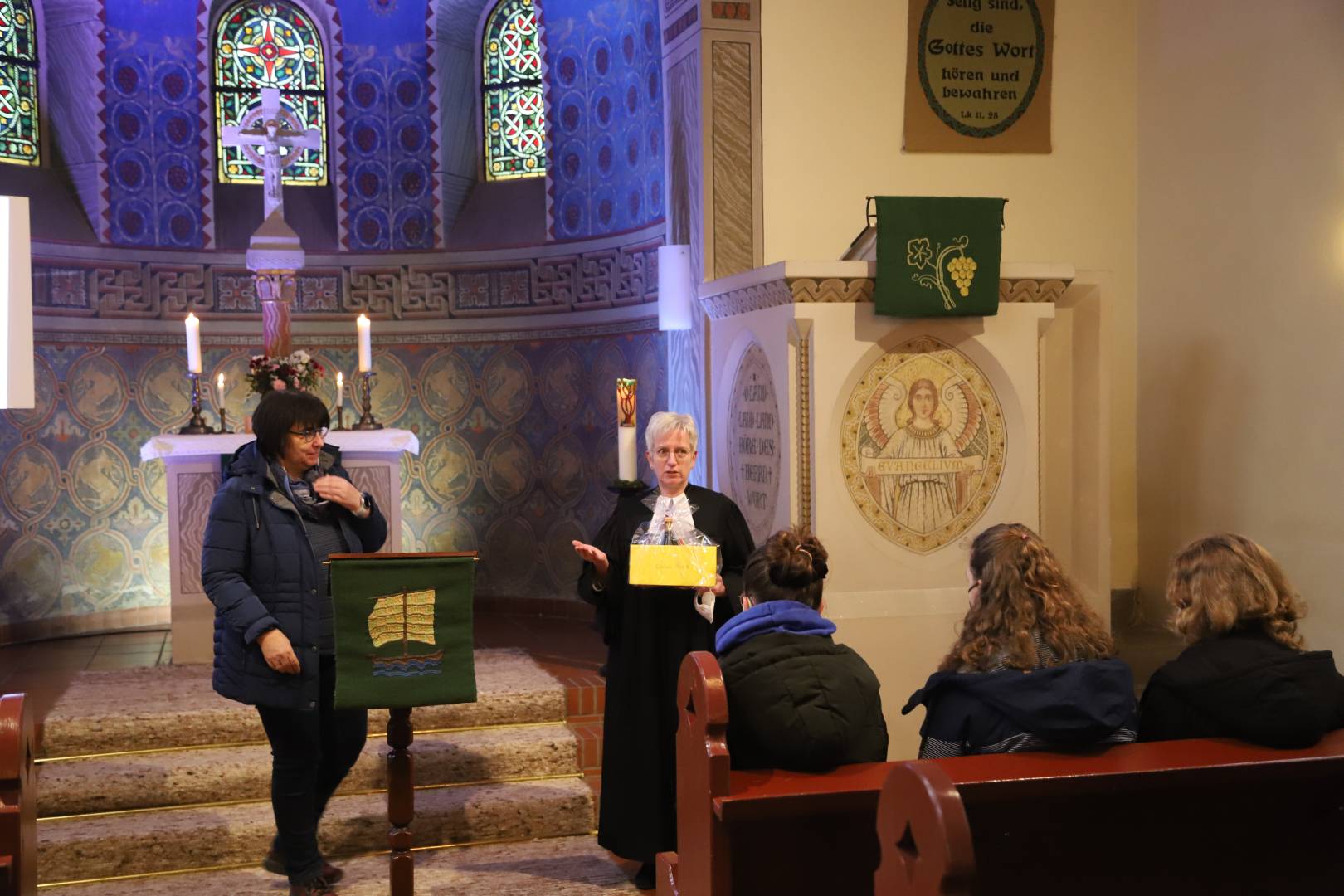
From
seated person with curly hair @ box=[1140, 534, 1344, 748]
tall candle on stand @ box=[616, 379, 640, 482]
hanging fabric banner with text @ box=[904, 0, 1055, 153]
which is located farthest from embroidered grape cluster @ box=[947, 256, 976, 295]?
seated person with curly hair @ box=[1140, 534, 1344, 748]

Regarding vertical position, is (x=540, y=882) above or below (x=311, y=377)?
below

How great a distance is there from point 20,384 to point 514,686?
3180 millimetres

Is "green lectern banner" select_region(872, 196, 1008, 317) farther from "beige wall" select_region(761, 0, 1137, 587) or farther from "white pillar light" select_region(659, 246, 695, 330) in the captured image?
"white pillar light" select_region(659, 246, 695, 330)

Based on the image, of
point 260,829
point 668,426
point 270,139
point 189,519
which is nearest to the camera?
point 668,426

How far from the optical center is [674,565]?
3805mm

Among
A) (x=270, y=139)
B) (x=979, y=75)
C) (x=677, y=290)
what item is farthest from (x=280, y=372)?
(x=979, y=75)

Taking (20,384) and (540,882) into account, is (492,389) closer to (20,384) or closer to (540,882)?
(540,882)

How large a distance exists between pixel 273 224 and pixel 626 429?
13.0ft

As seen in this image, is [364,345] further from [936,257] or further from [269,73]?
[269,73]

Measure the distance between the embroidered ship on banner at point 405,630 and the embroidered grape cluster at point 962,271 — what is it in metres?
2.37

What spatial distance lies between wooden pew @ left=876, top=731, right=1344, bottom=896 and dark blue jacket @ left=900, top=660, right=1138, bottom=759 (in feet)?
0.20

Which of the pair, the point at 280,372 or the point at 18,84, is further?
the point at 18,84

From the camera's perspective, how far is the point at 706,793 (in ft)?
8.57

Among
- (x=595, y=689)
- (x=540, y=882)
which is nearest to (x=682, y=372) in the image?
(x=595, y=689)
